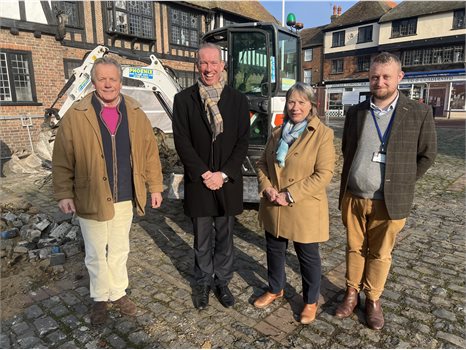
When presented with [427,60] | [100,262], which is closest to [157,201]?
[100,262]

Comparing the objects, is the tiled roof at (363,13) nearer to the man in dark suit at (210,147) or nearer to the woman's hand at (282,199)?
the man in dark suit at (210,147)

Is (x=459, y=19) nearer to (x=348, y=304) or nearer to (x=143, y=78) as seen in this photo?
(x=143, y=78)

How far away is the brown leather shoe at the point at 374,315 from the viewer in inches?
112

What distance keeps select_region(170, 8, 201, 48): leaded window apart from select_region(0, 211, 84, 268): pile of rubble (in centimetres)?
1365

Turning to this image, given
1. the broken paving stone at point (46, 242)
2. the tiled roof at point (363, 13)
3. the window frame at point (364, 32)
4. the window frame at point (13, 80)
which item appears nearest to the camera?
the broken paving stone at point (46, 242)

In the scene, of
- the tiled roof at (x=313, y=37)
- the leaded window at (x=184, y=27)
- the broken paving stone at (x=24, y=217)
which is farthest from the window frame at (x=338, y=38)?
the broken paving stone at (x=24, y=217)

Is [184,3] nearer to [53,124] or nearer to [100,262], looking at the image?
[53,124]

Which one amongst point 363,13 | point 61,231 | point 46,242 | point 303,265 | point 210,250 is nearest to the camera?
point 303,265

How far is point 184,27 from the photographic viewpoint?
677 inches

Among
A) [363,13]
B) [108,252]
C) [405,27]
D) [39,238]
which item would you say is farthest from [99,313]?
[363,13]

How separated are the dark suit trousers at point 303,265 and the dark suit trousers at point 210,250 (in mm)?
436

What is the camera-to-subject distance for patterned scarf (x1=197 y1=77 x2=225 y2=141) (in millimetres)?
2982

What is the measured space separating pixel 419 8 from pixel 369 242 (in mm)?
33703

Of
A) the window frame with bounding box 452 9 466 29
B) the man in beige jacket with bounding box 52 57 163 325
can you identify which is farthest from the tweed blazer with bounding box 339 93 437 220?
the window frame with bounding box 452 9 466 29
